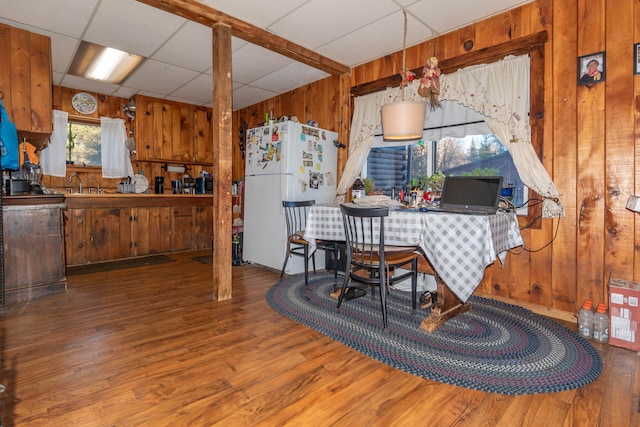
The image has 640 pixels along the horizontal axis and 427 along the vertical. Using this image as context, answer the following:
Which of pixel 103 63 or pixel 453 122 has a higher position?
pixel 103 63

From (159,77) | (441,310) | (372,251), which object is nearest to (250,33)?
(159,77)

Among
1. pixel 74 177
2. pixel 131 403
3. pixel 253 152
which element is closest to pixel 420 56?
pixel 253 152

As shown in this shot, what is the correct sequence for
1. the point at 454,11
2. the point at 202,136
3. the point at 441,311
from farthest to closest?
the point at 202,136 < the point at 454,11 < the point at 441,311

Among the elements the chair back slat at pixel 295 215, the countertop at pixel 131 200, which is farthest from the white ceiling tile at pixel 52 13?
the chair back slat at pixel 295 215

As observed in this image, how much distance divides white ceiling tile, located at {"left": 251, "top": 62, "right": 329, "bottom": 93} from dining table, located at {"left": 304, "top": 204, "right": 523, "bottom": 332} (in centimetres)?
259

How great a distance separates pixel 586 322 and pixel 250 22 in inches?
141

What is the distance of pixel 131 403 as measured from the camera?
1492 mm

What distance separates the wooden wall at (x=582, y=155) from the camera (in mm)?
2287

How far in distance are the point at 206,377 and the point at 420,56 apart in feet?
11.2

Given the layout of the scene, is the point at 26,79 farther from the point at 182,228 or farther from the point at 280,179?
the point at 182,228

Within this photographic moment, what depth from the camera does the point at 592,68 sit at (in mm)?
2414

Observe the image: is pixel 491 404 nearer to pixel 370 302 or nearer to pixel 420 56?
pixel 370 302

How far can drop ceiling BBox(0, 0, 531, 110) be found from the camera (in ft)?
9.14

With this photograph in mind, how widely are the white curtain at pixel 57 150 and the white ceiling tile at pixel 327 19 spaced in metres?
3.52
